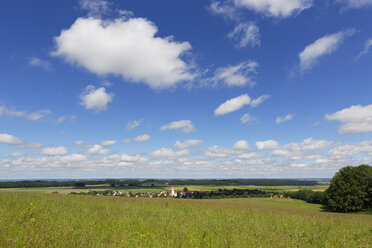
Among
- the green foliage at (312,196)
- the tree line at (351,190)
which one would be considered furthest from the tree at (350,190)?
the green foliage at (312,196)

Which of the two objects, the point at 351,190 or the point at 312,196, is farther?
the point at 312,196

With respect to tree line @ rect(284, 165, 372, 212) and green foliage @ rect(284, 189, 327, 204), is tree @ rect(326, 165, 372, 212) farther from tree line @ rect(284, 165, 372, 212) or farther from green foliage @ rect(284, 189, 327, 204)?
green foliage @ rect(284, 189, 327, 204)

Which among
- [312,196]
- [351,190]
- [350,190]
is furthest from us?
[312,196]

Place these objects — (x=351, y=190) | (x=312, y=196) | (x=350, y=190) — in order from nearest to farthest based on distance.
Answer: (x=350, y=190) < (x=351, y=190) < (x=312, y=196)

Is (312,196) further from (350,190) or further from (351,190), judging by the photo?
(350,190)

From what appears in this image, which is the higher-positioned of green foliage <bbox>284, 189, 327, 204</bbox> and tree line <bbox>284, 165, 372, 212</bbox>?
tree line <bbox>284, 165, 372, 212</bbox>

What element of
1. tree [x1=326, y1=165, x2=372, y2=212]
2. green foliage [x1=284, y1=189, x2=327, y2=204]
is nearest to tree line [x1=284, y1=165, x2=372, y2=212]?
tree [x1=326, y1=165, x2=372, y2=212]

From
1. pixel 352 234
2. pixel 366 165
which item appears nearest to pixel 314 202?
pixel 366 165

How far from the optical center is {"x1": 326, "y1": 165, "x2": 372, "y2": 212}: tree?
43656 mm

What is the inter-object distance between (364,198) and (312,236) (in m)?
52.7

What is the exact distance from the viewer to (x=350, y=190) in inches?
1742

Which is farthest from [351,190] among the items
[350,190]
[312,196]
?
[312,196]

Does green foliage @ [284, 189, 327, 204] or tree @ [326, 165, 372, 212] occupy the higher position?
tree @ [326, 165, 372, 212]

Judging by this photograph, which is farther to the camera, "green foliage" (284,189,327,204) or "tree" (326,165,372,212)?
"green foliage" (284,189,327,204)
